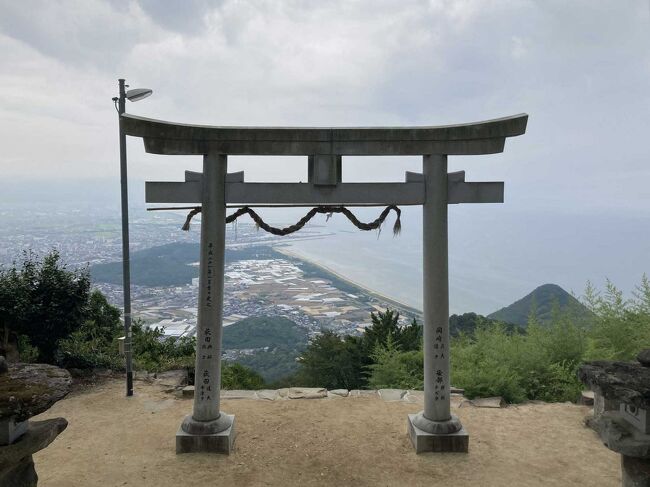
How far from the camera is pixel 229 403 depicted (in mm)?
8266

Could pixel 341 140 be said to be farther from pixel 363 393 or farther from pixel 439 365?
pixel 363 393

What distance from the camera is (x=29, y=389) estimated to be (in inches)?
150

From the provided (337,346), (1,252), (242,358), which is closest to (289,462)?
(337,346)

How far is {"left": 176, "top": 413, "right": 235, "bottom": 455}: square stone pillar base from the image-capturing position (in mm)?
6051

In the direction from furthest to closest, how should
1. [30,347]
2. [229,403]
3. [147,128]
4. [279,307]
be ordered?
[279,307], [30,347], [229,403], [147,128]

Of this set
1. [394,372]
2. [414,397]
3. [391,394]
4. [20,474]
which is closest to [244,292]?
[394,372]

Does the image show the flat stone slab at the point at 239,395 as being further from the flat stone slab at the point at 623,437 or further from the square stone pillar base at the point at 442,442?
the flat stone slab at the point at 623,437

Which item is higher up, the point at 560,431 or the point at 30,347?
the point at 30,347

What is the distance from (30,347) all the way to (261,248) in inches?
1286

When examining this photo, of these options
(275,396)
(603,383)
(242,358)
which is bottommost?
(242,358)

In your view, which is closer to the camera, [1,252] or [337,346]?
[337,346]

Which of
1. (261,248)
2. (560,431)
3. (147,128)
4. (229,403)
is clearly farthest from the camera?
(261,248)

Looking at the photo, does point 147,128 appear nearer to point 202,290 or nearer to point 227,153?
point 227,153

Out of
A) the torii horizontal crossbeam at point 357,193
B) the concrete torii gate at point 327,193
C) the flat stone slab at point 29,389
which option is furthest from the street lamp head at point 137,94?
the flat stone slab at point 29,389
